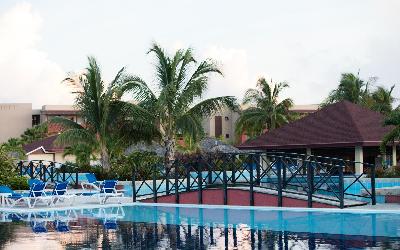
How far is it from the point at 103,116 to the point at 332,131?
12.2 m

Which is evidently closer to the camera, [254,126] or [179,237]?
[179,237]

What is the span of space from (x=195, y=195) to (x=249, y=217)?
5219 mm

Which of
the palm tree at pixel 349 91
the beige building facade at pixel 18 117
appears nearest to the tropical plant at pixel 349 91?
the palm tree at pixel 349 91

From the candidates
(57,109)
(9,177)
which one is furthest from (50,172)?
(57,109)

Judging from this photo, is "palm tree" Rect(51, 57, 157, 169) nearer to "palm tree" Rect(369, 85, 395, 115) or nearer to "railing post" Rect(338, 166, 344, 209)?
"railing post" Rect(338, 166, 344, 209)

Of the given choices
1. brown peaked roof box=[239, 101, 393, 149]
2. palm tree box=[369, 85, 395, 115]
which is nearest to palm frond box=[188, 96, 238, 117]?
brown peaked roof box=[239, 101, 393, 149]

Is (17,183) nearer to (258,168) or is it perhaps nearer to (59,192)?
(59,192)

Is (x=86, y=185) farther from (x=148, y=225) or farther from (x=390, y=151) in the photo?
(x=390, y=151)

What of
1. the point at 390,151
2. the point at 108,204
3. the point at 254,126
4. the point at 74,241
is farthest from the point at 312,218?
the point at 254,126

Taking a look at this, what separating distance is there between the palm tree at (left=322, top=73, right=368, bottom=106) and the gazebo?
11462 millimetres

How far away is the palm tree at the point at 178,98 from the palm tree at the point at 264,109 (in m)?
17.3

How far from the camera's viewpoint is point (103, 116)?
34.0 meters

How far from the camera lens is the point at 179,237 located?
15539mm

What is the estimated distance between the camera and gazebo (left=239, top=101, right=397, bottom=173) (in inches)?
1470
